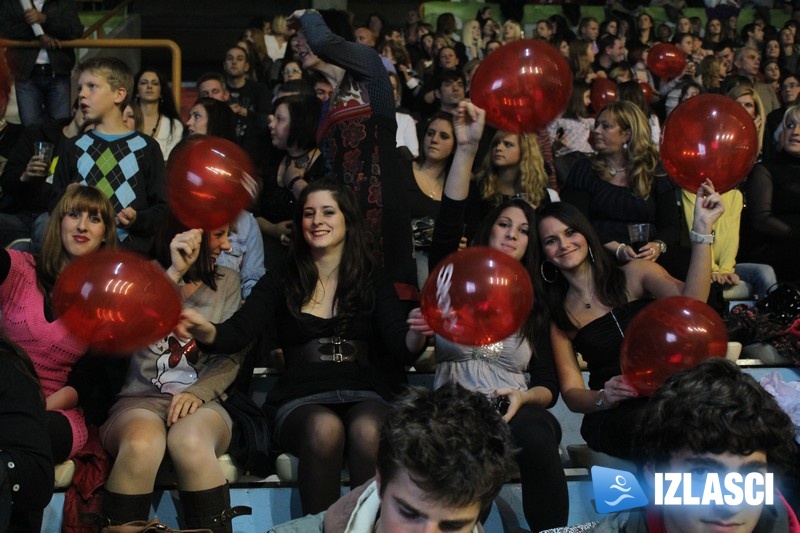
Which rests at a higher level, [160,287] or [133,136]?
[133,136]

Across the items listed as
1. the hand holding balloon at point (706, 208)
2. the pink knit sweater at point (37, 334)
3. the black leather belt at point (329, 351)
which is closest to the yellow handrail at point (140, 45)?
the pink knit sweater at point (37, 334)

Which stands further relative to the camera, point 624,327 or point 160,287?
point 624,327

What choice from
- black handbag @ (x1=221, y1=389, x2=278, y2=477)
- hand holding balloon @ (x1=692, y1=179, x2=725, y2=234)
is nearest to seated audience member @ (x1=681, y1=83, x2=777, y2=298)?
hand holding balloon @ (x1=692, y1=179, x2=725, y2=234)

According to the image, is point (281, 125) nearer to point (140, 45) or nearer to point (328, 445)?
point (140, 45)

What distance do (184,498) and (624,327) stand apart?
1369mm

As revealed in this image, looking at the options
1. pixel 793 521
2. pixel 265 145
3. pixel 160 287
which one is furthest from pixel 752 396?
pixel 265 145

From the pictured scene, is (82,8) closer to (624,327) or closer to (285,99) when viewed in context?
(285,99)

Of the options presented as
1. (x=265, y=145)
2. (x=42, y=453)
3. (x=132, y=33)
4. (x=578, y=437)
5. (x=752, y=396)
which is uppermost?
(x=132, y=33)

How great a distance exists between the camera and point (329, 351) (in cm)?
315

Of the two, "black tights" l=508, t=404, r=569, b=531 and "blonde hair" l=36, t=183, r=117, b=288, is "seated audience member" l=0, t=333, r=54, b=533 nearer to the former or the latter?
"blonde hair" l=36, t=183, r=117, b=288

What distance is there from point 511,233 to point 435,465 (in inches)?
68.8

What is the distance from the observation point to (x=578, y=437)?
3.49 metres

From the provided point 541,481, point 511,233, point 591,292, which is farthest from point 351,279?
point 541,481

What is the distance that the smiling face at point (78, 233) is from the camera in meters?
3.17
